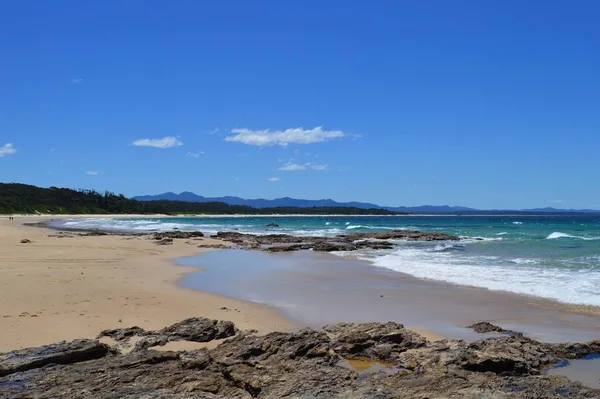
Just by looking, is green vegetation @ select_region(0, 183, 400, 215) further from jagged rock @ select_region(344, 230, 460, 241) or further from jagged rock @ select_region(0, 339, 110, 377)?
jagged rock @ select_region(0, 339, 110, 377)

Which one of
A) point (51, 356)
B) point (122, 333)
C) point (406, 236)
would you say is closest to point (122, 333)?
point (122, 333)

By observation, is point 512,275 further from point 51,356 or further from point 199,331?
point 51,356

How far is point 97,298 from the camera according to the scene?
508 inches

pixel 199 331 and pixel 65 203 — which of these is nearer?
pixel 199 331

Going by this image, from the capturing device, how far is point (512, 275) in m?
18.0

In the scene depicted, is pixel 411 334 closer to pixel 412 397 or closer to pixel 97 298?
pixel 412 397

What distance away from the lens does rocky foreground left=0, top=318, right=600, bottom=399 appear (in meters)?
5.49

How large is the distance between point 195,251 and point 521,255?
17587 mm

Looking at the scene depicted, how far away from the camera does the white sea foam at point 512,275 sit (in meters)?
14.1

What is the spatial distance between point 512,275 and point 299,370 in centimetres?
1393

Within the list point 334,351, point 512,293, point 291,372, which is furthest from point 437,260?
point 291,372

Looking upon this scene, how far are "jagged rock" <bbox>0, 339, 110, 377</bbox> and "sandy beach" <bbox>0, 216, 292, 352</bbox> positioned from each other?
186 cm

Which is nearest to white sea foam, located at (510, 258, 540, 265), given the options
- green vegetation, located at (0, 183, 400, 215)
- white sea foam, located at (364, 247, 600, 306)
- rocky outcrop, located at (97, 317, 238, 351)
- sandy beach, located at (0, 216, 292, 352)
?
white sea foam, located at (364, 247, 600, 306)

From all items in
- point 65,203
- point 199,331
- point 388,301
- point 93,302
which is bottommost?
point 388,301
